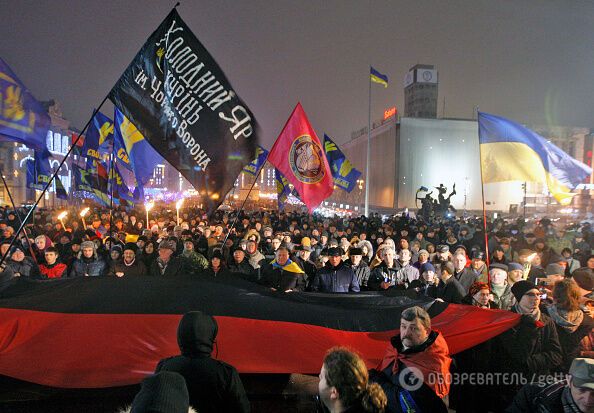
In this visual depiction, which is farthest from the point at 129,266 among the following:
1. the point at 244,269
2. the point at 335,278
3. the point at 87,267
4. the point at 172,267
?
the point at 335,278

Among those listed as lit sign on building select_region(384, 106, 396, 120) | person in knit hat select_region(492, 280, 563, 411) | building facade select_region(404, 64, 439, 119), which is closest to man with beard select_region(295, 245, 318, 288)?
person in knit hat select_region(492, 280, 563, 411)

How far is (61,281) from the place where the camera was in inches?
191

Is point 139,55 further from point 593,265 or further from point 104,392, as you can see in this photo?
point 593,265

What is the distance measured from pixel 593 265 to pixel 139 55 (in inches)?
338

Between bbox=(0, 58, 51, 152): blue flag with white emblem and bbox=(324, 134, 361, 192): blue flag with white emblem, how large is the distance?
12.2 m

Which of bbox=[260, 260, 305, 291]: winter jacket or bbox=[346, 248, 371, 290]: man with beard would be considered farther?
bbox=[346, 248, 371, 290]: man with beard

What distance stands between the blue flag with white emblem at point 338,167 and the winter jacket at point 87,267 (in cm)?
1163

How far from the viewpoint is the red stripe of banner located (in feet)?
11.6

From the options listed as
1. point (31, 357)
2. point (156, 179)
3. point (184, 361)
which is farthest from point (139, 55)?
point (156, 179)

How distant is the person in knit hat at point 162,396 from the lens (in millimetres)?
1397

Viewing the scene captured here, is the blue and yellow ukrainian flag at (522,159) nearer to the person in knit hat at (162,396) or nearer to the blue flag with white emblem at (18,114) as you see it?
the person in knit hat at (162,396)

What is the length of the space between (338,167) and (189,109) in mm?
12742

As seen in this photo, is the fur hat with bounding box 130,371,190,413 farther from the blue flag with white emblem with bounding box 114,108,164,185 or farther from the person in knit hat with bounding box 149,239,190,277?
the blue flag with white emblem with bounding box 114,108,164,185

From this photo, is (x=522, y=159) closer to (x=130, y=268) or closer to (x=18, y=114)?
(x=130, y=268)
